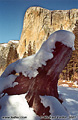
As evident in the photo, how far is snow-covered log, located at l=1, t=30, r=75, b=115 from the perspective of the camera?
57.1 inches

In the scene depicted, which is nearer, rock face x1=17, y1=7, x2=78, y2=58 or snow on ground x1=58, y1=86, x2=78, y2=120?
snow on ground x1=58, y1=86, x2=78, y2=120

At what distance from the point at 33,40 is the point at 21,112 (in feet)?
96.7

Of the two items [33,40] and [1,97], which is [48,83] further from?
[33,40]

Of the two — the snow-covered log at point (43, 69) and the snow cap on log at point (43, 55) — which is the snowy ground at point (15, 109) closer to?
the snow-covered log at point (43, 69)

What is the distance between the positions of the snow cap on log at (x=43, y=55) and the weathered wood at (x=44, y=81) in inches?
2.9

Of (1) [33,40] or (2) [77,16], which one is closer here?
(2) [77,16]

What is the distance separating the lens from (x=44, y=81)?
165 centimetres

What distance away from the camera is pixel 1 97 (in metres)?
1.74

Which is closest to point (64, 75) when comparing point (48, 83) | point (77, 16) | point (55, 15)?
point (48, 83)

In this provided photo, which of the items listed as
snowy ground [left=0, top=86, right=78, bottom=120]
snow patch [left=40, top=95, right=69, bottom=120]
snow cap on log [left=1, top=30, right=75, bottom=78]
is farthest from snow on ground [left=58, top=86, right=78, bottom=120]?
snow cap on log [left=1, top=30, right=75, bottom=78]

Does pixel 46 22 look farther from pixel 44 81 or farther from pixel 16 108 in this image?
pixel 16 108

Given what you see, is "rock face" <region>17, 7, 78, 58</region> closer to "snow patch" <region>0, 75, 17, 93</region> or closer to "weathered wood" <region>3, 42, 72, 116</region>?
"weathered wood" <region>3, 42, 72, 116</region>

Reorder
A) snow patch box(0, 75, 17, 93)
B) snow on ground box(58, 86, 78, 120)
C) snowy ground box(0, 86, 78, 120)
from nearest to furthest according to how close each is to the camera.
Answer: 1. snowy ground box(0, 86, 78, 120)
2. snow patch box(0, 75, 17, 93)
3. snow on ground box(58, 86, 78, 120)

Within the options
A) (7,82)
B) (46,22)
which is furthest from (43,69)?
(46,22)
